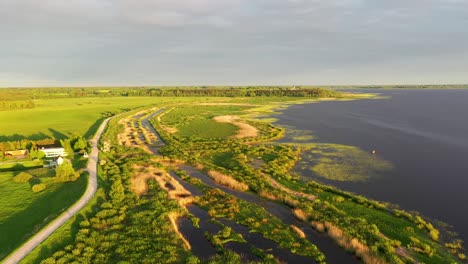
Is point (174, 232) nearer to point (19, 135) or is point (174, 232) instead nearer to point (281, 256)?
point (281, 256)

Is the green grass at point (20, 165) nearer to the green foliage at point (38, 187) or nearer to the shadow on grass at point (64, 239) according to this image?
the green foliage at point (38, 187)

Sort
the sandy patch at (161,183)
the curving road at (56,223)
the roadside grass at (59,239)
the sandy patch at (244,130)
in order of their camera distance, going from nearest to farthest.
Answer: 1. the roadside grass at (59,239)
2. the curving road at (56,223)
3. the sandy patch at (161,183)
4. the sandy patch at (244,130)

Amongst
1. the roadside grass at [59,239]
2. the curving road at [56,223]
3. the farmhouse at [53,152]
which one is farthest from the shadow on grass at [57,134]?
the roadside grass at [59,239]

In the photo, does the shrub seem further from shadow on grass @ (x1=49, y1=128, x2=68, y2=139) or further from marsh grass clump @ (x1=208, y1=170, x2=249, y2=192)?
shadow on grass @ (x1=49, y1=128, x2=68, y2=139)

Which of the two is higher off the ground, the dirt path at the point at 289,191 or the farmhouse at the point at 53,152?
the farmhouse at the point at 53,152

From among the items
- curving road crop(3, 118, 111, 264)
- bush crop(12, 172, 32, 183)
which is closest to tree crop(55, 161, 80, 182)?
curving road crop(3, 118, 111, 264)

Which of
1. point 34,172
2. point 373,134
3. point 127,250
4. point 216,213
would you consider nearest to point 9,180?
point 34,172

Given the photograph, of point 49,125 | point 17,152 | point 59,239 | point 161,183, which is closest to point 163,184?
point 161,183

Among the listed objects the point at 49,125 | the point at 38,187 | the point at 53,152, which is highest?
the point at 53,152

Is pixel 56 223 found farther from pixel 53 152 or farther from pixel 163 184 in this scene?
pixel 53 152
